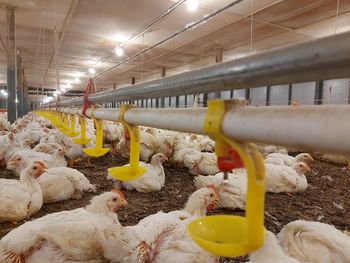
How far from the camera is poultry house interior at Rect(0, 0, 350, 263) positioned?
57cm

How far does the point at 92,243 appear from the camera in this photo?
1595 millimetres

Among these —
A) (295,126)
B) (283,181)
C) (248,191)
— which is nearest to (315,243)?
(248,191)

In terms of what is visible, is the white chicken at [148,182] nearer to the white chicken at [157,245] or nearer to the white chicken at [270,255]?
the white chicken at [157,245]

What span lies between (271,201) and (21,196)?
259cm

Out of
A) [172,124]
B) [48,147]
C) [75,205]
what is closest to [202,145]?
[48,147]

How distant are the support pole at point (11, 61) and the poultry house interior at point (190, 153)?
0.04 m

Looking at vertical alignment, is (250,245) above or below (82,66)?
below

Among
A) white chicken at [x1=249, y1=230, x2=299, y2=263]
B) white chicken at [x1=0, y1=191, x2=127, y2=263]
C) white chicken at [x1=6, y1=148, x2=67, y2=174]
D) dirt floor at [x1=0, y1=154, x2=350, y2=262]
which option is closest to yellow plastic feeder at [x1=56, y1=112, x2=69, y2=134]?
white chicken at [x1=6, y1=148, x2=67, y2=174]

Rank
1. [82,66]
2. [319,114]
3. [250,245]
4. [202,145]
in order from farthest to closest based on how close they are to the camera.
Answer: [82,66], [202,145], [250,245], [319,114]

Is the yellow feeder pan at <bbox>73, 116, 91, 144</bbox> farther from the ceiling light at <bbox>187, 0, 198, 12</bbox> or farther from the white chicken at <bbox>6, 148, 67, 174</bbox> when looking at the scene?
the ceiling light at <bbox>187, 0, 198, 12</bbox>

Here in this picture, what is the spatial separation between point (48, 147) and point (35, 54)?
8.43 metres

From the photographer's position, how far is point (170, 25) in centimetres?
624

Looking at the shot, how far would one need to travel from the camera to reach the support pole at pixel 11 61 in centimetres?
631

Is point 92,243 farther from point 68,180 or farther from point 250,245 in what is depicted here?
point 68,180
